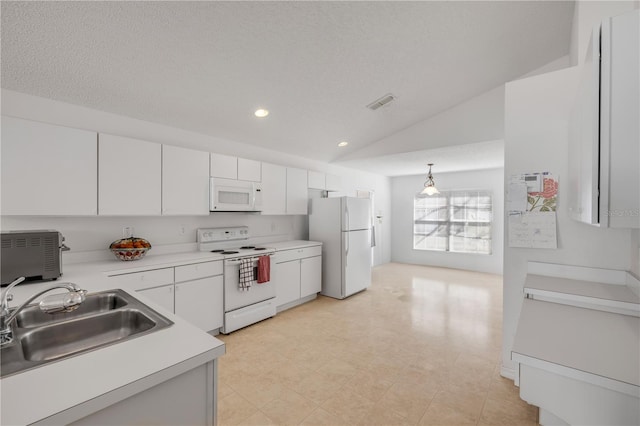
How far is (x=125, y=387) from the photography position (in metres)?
0.84

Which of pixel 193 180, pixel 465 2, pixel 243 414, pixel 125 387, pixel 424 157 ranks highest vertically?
pixel 465 2

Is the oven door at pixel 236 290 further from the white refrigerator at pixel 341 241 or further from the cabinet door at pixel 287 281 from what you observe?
the white refrigerator at pixel 341 241

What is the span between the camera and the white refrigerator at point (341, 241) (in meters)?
4.50

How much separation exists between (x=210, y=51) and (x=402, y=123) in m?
2.86

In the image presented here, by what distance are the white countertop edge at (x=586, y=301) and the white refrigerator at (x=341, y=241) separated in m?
2.86

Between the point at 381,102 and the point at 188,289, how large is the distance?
122 inches

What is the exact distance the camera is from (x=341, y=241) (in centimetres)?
451

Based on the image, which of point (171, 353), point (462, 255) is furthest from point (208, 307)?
point (462, 255)

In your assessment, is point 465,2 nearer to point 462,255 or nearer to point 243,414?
point 243,414

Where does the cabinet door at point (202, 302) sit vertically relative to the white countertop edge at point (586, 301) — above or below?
below

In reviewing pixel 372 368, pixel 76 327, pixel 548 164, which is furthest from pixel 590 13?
pixel 76 327

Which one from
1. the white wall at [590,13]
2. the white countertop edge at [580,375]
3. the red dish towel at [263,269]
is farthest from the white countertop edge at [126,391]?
the white wall at [590,13]

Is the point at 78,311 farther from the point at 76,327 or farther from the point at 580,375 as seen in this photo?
the point at 580,375

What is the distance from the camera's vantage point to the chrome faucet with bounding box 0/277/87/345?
1.05m
